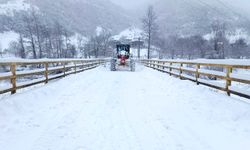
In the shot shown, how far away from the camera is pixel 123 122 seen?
556 centimetres

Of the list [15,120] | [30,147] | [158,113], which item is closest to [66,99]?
[15,120]

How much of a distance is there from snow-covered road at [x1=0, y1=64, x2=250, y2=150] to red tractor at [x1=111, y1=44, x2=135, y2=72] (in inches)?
623

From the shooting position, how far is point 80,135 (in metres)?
4.77

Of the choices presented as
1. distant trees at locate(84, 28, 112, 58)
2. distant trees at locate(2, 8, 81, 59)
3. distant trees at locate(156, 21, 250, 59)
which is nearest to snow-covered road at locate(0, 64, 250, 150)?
distant trees at locate(2, 8, 81, 59)

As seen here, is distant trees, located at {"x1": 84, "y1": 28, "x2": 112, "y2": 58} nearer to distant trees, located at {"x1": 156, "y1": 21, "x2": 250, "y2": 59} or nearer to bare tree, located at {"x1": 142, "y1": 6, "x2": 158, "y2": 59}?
distant trees, located at {"x1": 156, "y1": 21, "x2": 250, "y2": 59}

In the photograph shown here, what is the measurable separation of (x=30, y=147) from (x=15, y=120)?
5.40 ft

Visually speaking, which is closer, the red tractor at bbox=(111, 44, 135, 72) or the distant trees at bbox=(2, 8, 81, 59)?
the red tractor at bbox=(111, 44, 135, 72)

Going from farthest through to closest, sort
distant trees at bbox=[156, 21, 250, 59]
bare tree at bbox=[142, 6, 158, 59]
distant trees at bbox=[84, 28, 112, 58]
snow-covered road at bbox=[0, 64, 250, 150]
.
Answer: distant trees at bbox=[84, 28, 112, 58]
distant trees at bbox=[156, 21, 250, 59]
bare tree at bbox=[142, 6, 158, 59]
snow-covered road at bbox=[0, 64, 250, 150]

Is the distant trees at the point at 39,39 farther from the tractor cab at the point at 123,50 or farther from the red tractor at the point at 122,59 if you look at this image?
the red tractor at the point at 122,59

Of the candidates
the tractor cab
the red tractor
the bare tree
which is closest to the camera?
the red tractor

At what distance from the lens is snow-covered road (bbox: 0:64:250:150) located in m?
4.39

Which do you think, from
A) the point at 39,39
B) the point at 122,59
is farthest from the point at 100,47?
the point at 122,59

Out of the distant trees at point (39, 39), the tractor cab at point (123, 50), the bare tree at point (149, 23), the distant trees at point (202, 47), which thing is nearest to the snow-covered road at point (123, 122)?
the tractor cab at point (123, 50)

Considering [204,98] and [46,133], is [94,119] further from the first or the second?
[204,98]
